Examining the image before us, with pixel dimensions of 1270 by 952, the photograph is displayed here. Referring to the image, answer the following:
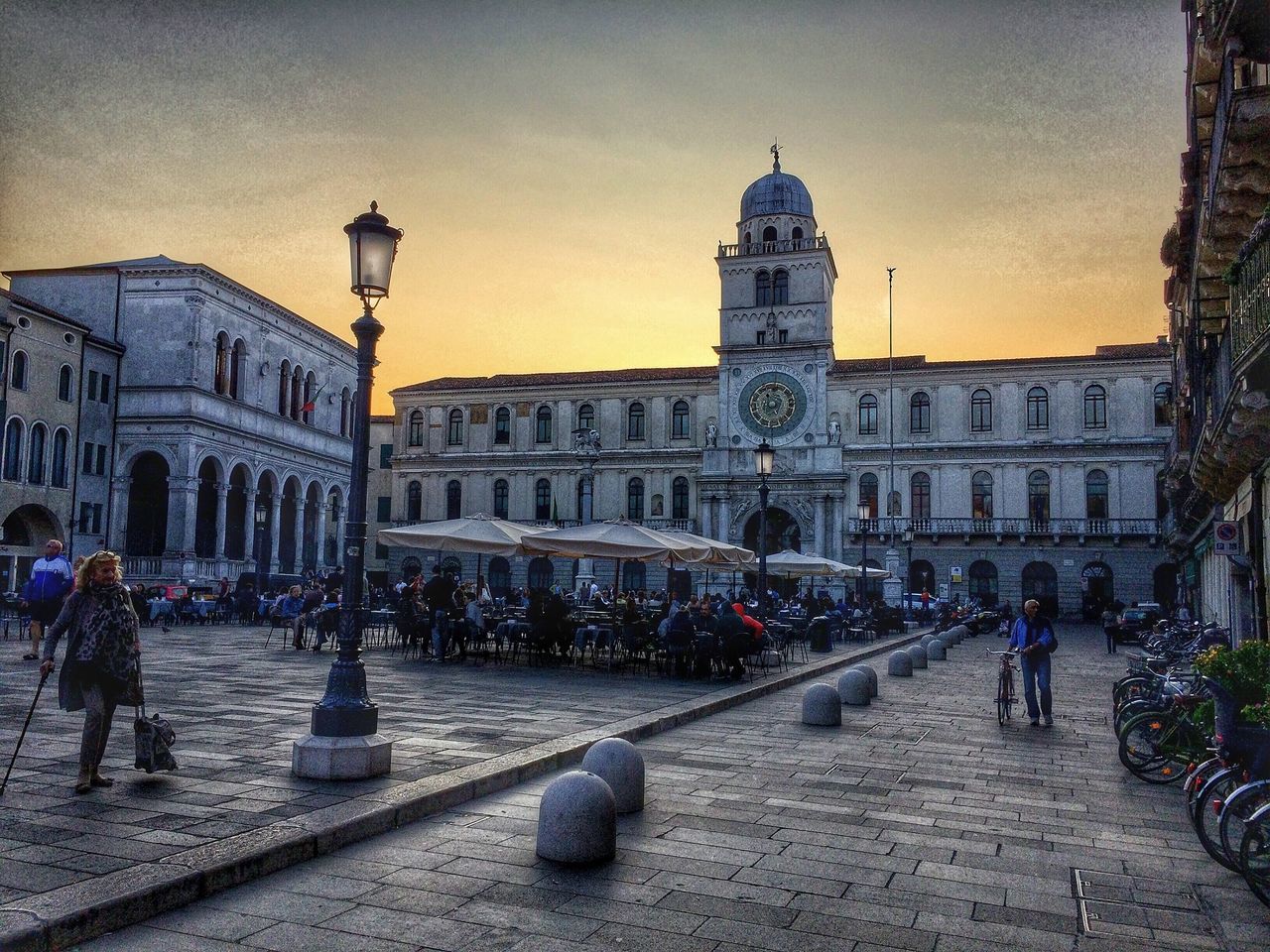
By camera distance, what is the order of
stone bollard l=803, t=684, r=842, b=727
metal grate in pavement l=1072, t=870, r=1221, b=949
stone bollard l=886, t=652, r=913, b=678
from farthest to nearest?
stone bollard l=886, t=652, r=913, b=678
stone bollard l=803, t=684, r=842, b=727
metal grate in pavement l=1072, t=870, r=1221, b=949

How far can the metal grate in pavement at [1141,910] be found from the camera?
5.00 meters

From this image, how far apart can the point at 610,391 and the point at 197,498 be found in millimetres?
25474

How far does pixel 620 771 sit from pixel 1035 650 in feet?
23.9

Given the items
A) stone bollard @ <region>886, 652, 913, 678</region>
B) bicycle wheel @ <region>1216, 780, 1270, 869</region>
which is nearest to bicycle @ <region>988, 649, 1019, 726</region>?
stone bollard @ <region>886, 652, 913, 678</region>

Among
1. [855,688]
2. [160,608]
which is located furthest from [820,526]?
[855,688]

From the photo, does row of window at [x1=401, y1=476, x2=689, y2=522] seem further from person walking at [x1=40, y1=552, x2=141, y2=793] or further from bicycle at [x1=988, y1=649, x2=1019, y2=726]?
person walking at [x1=40, y1=552, x2=141, y2=793]

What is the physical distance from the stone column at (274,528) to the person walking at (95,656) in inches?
1697

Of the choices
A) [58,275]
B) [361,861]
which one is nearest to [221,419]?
[58,275]

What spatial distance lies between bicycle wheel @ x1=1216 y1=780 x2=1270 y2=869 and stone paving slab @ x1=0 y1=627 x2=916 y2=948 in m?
4.87

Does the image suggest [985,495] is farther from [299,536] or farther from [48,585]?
[48,585]

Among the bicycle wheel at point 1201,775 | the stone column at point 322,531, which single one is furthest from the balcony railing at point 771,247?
the bicycle wheel at point 1201,775

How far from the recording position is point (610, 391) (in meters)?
61.3

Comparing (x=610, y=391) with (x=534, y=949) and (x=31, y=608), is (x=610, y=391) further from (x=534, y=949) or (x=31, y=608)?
(x=534, y=949)

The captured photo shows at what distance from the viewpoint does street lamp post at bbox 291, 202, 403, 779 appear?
7477mm
